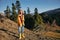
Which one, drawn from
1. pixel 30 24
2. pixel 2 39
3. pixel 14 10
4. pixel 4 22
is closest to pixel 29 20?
pixel 30 24

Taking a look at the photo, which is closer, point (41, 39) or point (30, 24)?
point (41, 39)

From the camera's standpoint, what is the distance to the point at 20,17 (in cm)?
1518

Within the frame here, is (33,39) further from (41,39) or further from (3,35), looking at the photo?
(3,35)

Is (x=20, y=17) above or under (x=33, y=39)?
above

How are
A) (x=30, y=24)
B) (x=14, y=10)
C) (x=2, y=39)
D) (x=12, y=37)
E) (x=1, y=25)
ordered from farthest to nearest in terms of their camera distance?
(x=14, y=10)
(x=30, y=24)
(x=1, y=25)
(x=12, y=37)
(x=2, y=39)

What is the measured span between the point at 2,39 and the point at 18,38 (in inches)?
55.9

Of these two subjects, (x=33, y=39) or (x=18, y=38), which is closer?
(x=18, y=38)

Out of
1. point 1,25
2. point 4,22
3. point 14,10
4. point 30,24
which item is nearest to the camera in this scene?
point 1,25

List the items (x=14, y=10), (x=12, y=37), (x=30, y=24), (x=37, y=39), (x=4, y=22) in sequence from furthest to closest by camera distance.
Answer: (x=14, y=10), (x=30, y=24), (x=4, y=22), (x=37, y=39), (x=12, y=37)

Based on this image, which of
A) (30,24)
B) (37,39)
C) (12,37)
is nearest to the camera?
(12,37)

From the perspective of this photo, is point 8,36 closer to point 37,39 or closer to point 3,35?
point 3,35

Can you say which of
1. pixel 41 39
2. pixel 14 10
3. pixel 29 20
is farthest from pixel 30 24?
pixel 41 39

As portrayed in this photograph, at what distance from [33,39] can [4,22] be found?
16.7 ft

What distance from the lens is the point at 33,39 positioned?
1691 centimetres
